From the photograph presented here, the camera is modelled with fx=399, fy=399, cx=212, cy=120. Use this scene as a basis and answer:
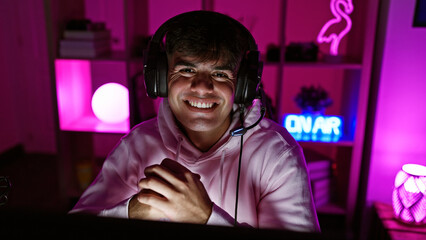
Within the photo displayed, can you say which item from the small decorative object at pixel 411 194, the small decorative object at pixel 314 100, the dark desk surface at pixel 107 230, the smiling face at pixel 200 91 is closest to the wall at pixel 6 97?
the small decorative object at pixel 314 100

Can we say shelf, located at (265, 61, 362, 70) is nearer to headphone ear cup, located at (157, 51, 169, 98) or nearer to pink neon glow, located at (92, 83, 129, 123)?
pink neon glow, located at (92, 83, 129, 123)

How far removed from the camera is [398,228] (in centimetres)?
224

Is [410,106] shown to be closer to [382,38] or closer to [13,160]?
[382,38]

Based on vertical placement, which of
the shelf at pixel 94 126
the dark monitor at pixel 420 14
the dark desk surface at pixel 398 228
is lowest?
the dark desk surface at pixel 398 228

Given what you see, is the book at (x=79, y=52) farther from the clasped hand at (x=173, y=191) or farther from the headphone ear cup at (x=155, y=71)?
the clasped hand at (x=173, y=191)

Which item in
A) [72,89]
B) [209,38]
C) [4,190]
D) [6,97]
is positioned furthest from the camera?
[6,97]

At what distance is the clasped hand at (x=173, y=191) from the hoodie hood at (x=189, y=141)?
0.36 meters

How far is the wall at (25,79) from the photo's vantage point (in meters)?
3.67

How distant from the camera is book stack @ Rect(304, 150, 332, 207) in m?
2.60

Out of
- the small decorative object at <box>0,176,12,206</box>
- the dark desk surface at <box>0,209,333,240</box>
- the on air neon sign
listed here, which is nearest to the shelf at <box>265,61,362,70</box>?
the on air neon sign

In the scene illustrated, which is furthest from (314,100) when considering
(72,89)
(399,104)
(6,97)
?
(6,97)

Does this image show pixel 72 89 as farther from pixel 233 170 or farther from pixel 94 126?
pixel 233 170

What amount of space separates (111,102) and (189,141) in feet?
4.95

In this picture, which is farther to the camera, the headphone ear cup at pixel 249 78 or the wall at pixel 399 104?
the wall at pixel 399 104
